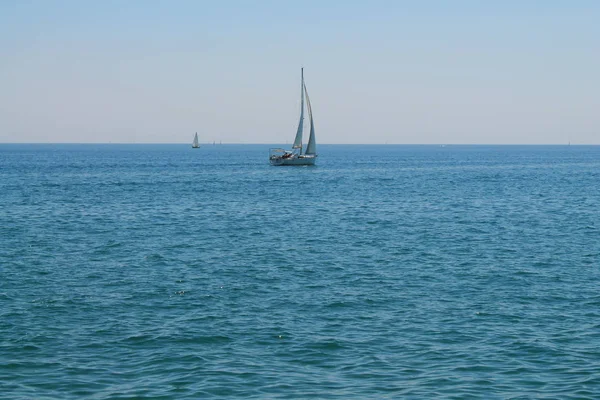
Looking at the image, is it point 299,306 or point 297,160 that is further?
point 297,160

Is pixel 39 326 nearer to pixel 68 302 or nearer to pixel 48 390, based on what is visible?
pixel 68 302

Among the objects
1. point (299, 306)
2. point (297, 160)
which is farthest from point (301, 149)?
point (299, 306)

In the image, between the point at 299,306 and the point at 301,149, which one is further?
the point at 301,149

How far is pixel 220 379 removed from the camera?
75.2ft

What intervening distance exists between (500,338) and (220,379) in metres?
10.5

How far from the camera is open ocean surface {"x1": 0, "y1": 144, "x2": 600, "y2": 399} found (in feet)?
75.0

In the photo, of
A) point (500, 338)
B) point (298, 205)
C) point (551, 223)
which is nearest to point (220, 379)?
point (500, 338)

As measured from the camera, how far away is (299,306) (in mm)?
31906
